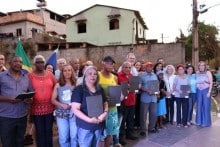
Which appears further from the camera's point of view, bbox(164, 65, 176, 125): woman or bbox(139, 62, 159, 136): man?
bbox(164, 65, 176, 125): woman

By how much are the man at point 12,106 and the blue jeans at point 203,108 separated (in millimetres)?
5549

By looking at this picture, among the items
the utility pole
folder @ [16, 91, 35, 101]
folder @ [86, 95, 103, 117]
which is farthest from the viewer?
the utility pole

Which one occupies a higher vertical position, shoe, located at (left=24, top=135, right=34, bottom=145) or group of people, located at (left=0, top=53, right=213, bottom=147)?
group of people, located at (left=0, top=53, right=213, bottom=147)

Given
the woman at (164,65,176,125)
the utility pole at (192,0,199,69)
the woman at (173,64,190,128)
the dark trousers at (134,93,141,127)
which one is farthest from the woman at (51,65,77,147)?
the utility pole at (192,0,199,69)

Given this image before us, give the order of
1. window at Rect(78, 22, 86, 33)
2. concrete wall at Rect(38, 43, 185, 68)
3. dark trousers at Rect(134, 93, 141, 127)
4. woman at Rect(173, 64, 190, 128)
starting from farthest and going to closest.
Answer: window at Rect(78, 22, 86, 33)
concrete wall at Rect(38, 43, 185, 68)
woman at Rect(173, 64, 190, 128)
dark trousers at Rect(134, 93, 141, 127)

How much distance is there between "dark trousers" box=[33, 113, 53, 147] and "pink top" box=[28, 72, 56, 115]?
0.32 ft

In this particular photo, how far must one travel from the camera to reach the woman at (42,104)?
5344 mm

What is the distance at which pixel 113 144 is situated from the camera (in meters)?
6.65

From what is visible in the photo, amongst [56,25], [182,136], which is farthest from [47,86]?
[56,25]

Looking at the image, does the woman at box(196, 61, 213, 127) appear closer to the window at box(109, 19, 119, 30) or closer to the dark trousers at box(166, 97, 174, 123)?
the dark trousers at box(166, 97, 174, 123)

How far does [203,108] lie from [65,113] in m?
5.04

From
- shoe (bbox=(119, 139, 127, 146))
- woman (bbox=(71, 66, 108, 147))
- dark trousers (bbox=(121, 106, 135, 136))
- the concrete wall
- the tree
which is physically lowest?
shoe (bbox=(119, 139, 127, 146))

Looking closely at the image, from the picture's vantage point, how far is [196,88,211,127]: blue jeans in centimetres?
893

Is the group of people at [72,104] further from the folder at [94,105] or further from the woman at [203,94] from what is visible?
the woman at [203,94]
